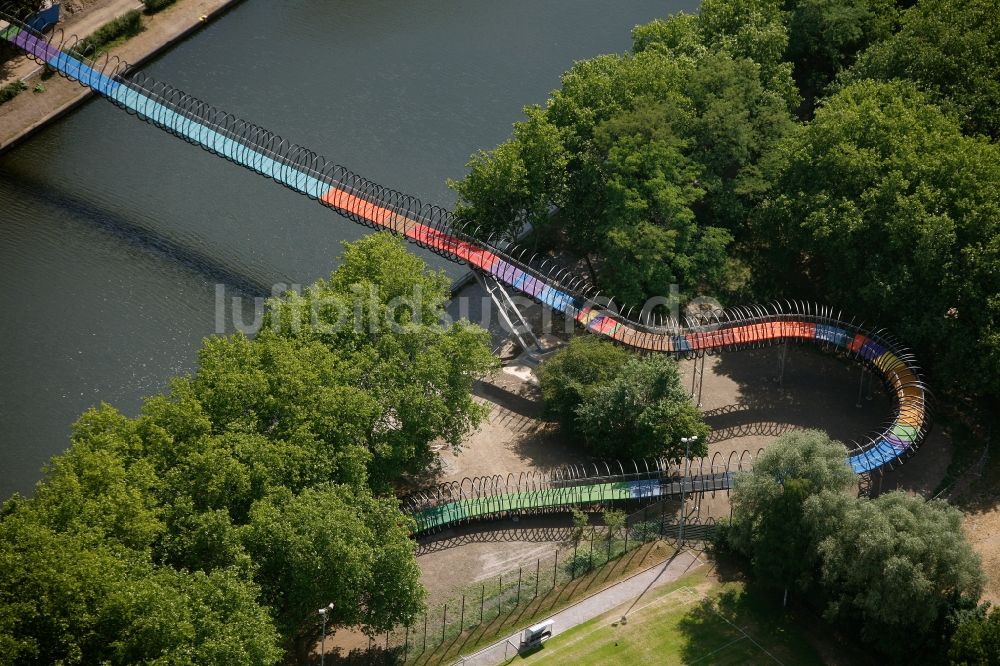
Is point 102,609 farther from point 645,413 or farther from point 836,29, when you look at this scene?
point 836,29

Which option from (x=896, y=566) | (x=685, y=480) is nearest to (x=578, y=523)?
(x=685, y=480)

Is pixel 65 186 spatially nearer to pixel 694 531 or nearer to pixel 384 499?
pixel 384 499

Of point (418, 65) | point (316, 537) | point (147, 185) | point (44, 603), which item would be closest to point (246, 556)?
Result: point (316, 537)

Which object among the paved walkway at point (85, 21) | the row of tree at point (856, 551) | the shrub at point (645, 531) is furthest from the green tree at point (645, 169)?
the paved walkway at point (85, 21)

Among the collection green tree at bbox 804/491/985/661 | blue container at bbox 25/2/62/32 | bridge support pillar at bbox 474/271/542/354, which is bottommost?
green tree at bbox 804/491/985/661

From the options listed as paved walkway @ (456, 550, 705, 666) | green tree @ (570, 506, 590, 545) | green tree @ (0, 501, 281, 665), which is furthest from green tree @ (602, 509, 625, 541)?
green tree @ (0, 501, 281, 665)

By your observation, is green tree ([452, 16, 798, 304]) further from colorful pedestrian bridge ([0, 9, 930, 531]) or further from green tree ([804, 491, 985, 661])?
green tree ([804, 491, 985, 661])
